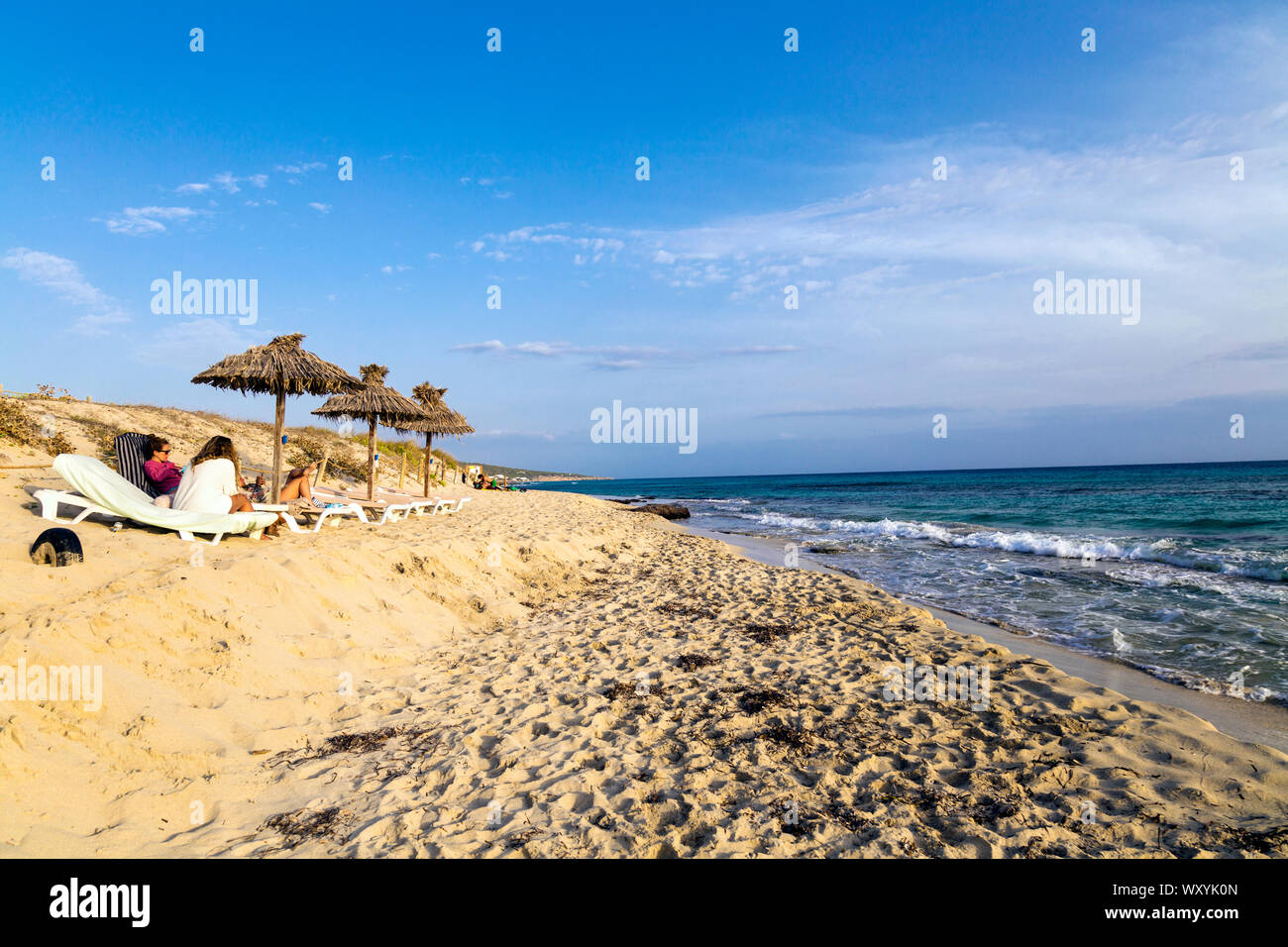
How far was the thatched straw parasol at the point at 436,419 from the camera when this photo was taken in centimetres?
2038

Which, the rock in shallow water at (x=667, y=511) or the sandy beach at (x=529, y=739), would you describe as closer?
the sandy beach at (x=529, y=739)

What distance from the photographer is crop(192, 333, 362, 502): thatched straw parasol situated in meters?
10.4

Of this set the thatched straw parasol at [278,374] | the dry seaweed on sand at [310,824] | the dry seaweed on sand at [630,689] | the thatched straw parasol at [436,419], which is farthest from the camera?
the thatched straw parasol at [436,419]

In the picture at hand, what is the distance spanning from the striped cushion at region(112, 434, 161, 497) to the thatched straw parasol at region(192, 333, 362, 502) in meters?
1.97

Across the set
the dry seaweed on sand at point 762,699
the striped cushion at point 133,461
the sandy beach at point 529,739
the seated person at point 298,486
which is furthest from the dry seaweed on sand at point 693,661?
the seated person at point 298,486

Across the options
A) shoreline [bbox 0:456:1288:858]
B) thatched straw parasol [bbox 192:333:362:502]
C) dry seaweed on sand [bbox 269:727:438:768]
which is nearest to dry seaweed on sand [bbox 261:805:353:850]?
shoreline [bbox 0:456:1288:858]

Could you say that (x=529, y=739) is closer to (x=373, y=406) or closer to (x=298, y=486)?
(x=298, y=486)

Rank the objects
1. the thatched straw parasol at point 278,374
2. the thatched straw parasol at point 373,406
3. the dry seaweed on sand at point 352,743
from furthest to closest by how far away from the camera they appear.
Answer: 1. the thatched straw parasol at point 373,406
2. the thatched straw parasol at point 278,374
3. the dry seaweed on sand at point 352,743

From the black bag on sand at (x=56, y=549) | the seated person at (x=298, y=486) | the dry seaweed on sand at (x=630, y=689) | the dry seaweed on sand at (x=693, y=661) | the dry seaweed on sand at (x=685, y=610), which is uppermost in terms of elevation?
the seated person at (x=298, y=486)

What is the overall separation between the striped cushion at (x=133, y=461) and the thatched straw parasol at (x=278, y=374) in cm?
197

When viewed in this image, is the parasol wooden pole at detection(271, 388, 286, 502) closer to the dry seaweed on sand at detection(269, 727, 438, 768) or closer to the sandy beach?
the sandy beach

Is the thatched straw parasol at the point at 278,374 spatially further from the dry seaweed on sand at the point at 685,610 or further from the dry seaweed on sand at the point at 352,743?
the dry seaweed on sand at the point at 352,743

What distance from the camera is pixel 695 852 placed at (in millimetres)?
2652

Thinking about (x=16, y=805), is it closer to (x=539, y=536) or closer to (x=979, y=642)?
(x=979, y=642)
